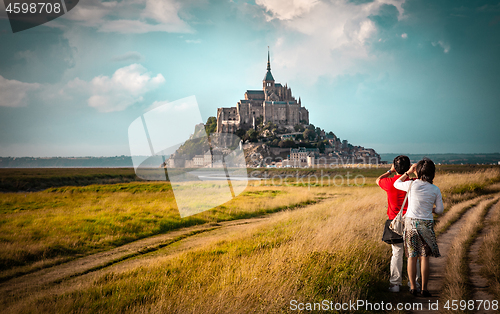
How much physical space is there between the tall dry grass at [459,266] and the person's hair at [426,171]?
4.89ft

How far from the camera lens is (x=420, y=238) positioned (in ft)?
12.8

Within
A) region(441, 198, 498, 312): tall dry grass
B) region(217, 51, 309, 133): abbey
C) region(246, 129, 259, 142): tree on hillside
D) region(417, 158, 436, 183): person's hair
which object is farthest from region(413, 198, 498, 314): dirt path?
region(217, 51, 309, 133): abbey

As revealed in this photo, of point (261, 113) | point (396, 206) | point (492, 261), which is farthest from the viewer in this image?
point (261, 113)

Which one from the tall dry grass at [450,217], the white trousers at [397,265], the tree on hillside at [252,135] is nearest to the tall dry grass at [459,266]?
the tall dry grass at [450,217]

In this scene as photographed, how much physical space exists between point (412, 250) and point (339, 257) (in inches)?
50.7

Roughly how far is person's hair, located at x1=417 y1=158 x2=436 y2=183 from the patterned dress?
0.61 m

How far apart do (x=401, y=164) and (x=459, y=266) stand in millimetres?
2047

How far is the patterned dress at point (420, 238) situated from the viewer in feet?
12.7

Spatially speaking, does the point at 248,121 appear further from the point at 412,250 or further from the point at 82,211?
the point at 412,250

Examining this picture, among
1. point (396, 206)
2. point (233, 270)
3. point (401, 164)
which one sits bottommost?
point (233, 270)

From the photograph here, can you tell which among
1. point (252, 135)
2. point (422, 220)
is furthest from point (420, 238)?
point (252, 135)

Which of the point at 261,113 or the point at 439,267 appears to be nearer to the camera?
the point at 439,267

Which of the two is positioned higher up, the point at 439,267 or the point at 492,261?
the point at 492,261

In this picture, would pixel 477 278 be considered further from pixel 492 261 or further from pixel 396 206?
pixel 396 206
